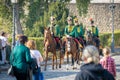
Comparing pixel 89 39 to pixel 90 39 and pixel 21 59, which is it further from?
pixel 21 59

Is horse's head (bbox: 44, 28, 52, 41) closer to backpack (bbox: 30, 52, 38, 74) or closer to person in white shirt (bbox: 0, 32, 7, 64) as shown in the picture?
person in white shirt (bbox: 0, 32, 7, 64)

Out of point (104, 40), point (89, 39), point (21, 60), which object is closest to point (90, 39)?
point (89, 39)

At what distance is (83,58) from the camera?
7.89m

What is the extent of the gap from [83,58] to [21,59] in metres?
4.92

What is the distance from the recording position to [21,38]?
12336mm

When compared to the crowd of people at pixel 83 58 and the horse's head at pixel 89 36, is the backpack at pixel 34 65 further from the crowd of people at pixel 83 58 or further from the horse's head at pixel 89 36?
the horse's head at pixel 89 36

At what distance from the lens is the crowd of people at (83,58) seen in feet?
25.7

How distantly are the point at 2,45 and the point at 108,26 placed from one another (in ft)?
97.0

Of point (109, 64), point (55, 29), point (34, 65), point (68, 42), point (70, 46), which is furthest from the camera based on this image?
point (55, 29)

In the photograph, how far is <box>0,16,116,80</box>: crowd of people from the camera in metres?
7.82

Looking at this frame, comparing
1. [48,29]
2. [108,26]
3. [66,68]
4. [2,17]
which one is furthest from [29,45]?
[108,26]

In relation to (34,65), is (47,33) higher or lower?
higher

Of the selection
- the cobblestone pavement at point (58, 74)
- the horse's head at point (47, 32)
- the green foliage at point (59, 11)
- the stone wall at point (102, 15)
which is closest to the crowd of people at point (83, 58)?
the horse's head at point (47, 32)

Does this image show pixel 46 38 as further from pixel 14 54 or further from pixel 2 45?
pixel 14 54
